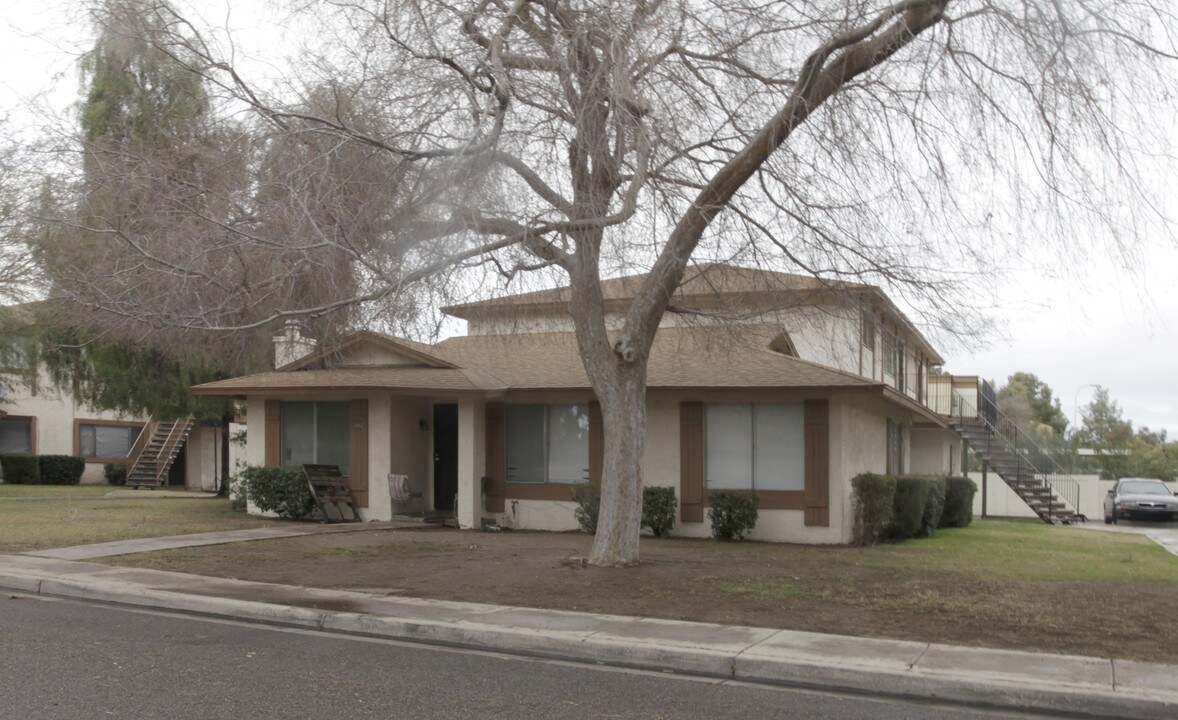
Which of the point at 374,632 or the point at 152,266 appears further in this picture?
the point at 152,266

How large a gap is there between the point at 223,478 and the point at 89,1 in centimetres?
1920

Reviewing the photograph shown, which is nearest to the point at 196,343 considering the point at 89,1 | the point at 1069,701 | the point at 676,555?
the point at 89,1

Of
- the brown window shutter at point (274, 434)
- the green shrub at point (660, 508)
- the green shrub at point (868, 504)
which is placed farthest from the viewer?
the brown window shutter at point (274, 434)

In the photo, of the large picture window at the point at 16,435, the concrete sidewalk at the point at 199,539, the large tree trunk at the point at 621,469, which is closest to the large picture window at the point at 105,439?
the large picture window at the point at 16,435

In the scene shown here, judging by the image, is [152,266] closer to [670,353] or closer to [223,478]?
[670,353]

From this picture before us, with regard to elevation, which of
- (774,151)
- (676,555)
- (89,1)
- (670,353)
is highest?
(89,1)

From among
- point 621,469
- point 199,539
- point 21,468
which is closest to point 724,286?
point 621,469

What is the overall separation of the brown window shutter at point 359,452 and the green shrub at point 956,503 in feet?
45.0

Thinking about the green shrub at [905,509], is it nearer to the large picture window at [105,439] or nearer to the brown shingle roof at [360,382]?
the brown shingle roof at [360,382]

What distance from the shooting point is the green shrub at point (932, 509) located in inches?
853

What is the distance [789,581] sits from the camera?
40.8ft

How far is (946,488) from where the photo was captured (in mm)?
24859

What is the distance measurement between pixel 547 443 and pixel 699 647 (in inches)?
442

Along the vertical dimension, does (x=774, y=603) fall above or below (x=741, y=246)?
below
